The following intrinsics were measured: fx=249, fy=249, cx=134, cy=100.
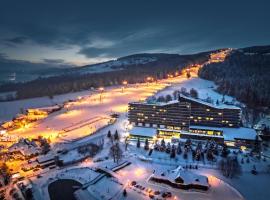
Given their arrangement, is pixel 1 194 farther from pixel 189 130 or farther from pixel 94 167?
pixel 189 130

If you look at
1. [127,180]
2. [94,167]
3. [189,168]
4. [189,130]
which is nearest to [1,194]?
[94,167]

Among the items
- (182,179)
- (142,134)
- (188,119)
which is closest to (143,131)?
(142,134)

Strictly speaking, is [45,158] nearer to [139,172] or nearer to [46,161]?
[46,161]

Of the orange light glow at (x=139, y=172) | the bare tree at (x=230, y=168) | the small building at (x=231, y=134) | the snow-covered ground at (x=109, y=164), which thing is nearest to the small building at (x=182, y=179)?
the snow-covered ground at (x=109, y=164)

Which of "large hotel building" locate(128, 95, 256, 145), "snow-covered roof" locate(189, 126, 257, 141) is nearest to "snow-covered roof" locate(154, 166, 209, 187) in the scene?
"large hotel building" locate(128, 95, 256, 145)

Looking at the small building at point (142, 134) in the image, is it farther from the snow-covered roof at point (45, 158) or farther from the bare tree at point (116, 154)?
the snow-covered roof at point (45, 158)

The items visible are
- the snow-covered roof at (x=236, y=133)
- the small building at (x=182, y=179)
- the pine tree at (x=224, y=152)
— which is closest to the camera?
the small building at (x=182, y=179)
